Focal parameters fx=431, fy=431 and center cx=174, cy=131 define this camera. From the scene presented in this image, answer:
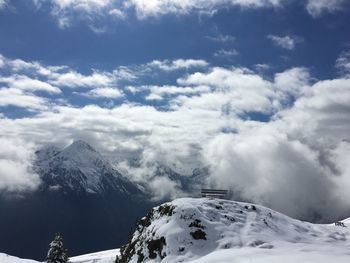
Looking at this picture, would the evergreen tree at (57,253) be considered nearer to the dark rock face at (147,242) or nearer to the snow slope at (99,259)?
the dark rock face at (147,242)

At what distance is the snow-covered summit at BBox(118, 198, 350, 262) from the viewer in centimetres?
4969

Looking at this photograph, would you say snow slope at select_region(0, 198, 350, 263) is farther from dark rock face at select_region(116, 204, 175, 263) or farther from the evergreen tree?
the evergreen tree

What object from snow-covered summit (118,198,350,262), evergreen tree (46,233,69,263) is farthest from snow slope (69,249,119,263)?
snow-covered summit (118,198,350,262)

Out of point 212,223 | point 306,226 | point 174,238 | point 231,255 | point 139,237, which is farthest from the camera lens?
point 306,226

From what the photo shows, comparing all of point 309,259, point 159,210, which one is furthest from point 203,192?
point 309,259

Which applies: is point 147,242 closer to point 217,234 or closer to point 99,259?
point 217,234

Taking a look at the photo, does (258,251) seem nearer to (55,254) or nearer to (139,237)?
(139,237)

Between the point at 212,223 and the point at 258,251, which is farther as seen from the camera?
the point at 212,223

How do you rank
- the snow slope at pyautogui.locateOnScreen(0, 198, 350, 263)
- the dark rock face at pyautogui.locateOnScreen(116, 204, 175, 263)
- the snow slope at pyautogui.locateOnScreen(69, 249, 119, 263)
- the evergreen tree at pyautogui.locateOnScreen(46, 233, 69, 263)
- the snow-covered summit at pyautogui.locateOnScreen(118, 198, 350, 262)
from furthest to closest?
the snow slope at pyautogui.locateOnScreen(69, 249, 119, 263)
the evergreen tree at pyautogui.locateOnScreen(46, 233, 69, 263)
the dark rock face at pyautogui.locateOnScreen(116, 204, 175, 263)
the snow-covered summit at pyautogui.locateOnScreen(118, 198, 350, 262)
the snow slope at pyautogui.locateOnScreen(0, 198, 350, 263)

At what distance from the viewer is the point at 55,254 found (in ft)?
210

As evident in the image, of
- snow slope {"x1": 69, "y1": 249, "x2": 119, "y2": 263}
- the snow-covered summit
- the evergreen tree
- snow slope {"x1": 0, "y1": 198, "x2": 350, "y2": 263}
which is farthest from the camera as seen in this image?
snow slope {"x1": 69, "y1": 249, "x2": 119, "y2": 263}

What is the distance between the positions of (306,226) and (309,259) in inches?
Answer: 1353

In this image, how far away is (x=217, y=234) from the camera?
2141 inches

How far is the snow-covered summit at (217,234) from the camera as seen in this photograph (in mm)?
49688
